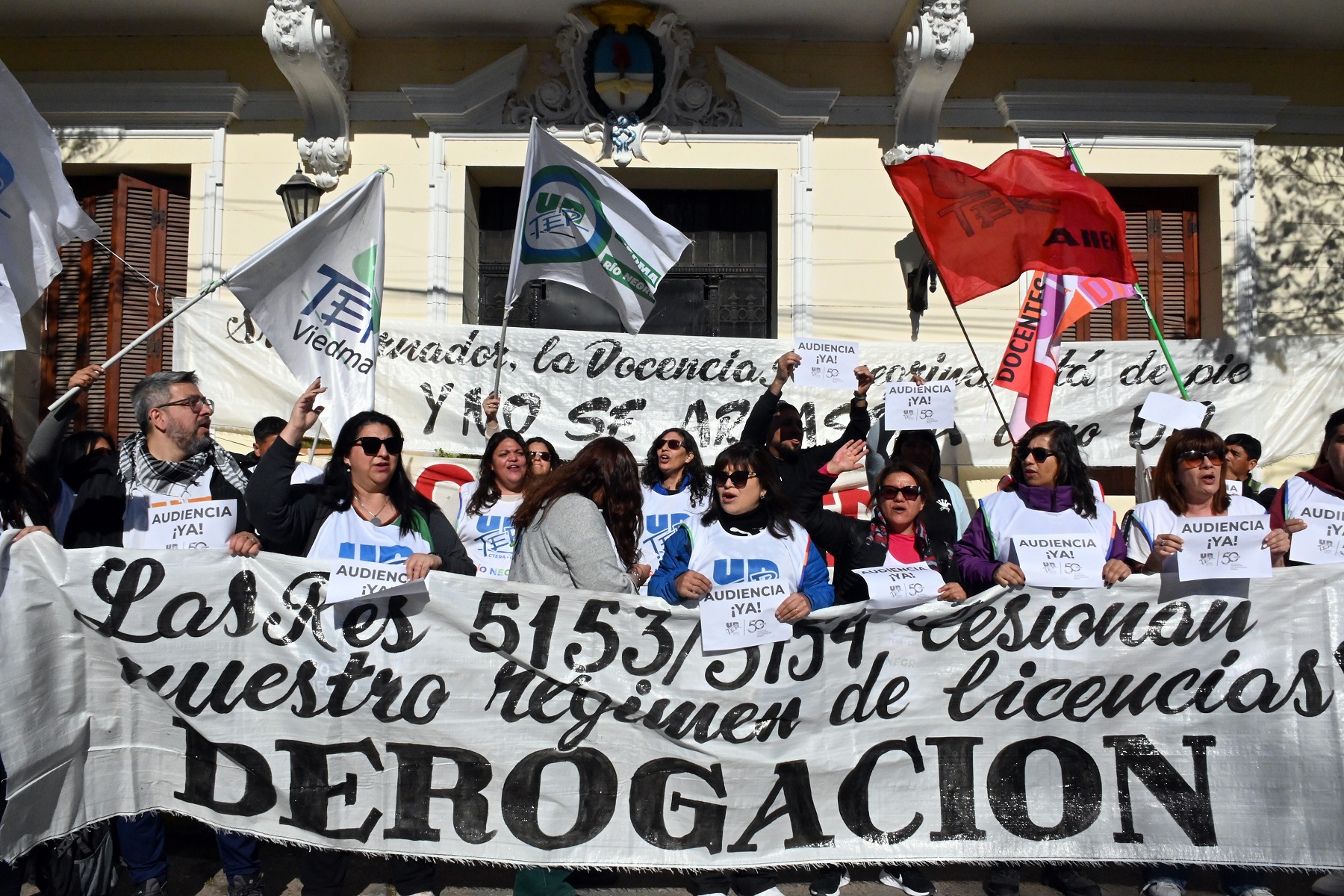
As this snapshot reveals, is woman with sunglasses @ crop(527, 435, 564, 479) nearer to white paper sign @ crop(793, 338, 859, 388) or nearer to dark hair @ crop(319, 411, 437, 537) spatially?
dark hair @ crop(319, 411, 437, 537)

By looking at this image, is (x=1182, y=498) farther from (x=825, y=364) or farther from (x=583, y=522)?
(x=583, y=522)

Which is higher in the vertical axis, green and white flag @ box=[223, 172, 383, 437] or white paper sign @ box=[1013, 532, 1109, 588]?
green and white flag @ box=[223, 172, 383, 437]

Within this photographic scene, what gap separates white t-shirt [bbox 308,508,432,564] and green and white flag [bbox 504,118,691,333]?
2.37 metres

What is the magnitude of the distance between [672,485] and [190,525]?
2110mm

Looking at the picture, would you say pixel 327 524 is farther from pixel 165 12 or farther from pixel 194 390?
pixel 165 12

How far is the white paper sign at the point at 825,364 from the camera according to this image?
605 cm

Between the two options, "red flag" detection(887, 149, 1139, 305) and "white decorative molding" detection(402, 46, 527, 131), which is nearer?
"red flag" detection(887, 149, 1139, 305)

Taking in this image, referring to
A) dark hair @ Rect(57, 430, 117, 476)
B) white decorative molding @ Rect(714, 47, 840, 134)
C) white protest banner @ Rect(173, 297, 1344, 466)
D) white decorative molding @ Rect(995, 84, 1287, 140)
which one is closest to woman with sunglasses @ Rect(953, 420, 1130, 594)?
white protest banner @ Rect(173, 297, 1344, 466)

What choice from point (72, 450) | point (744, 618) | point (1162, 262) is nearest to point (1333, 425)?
point (744, 618)

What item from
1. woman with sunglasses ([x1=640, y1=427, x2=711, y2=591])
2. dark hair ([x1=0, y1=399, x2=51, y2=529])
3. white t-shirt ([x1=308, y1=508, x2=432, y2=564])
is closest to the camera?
dark hair ([x1=0, y1=399, x2=51, y2=529])

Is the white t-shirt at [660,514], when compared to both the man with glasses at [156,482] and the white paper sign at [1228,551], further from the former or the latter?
the white paper sign at [1228,551]

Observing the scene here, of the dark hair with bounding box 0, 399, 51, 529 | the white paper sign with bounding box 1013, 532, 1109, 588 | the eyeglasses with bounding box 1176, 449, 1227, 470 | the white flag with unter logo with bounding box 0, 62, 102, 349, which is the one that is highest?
the white flag with unter logo with bounding box 0, 62, 102, 349

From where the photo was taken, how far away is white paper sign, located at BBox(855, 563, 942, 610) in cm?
425

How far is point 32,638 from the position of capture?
3988 mm
